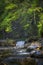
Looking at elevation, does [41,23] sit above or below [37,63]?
above

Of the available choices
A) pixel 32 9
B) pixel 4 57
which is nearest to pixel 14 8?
pixel 32 9

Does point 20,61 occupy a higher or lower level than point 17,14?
lower

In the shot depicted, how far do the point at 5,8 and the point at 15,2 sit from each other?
17cm

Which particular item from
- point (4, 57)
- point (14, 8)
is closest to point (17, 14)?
point (14, 8)

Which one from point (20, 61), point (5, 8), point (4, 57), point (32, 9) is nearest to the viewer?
point (32, 9)

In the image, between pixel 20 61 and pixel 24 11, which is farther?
pixel 20 61

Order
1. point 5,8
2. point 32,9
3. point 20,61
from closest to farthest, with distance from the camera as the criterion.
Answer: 1. point 32,9
2. point 5,8
3. point 20,61

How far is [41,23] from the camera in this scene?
8.59 ft

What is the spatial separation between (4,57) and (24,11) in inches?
266

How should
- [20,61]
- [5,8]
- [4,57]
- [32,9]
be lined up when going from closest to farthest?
1. [32,9]
2. [5,8]
3. [20,61]
4. [4,57]

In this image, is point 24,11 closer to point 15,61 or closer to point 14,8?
point 14,8

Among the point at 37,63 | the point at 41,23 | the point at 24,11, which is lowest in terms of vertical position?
the point at 37,63

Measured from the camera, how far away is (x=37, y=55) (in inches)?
377

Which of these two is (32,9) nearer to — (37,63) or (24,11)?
(24,11)
